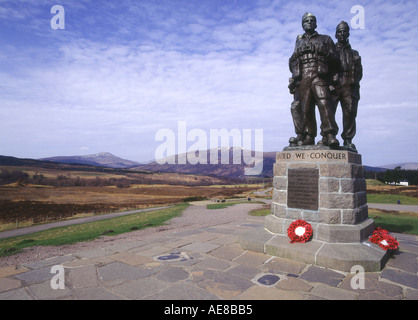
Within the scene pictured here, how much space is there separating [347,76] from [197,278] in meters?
6.31

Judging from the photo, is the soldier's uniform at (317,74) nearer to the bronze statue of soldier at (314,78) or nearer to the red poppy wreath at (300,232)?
the bronze statue of soldier at (314,78)

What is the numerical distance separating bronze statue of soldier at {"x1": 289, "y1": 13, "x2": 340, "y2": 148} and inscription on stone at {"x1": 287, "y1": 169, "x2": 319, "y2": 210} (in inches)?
36.5

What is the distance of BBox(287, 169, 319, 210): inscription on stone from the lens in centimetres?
547

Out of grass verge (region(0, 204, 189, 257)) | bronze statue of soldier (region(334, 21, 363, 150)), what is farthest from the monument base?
grass verge (region(0, 204, 189, 257))

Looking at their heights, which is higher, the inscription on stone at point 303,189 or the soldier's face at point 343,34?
the soldier's face at point 343,34

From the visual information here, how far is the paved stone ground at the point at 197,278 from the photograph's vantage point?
11.5 ft

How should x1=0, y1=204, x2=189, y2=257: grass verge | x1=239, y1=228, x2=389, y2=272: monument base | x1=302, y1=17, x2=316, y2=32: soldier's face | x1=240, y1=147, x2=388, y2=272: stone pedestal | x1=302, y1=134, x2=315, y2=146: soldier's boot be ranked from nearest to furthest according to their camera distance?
x1=239, y1=228, x2=389, y2=272: monument base, x1=240, y1=147, x2=388, y2=272: stone pedestal, x1=302, y1=17, x2=316, y2=32: soldier's face, x1=302, y1=134, x2=315, y2=146: soldier's boot, x1=0, y1=204, x2=189, y2=257: grass verge

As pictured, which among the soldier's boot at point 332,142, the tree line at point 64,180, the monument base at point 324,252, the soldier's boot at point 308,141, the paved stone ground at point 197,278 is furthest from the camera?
the tree line at point 64,180

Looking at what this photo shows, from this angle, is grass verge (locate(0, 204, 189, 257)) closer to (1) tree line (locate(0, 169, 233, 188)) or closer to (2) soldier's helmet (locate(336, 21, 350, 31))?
(2) soldier's helmet (locate(336, 21, 350, 31))

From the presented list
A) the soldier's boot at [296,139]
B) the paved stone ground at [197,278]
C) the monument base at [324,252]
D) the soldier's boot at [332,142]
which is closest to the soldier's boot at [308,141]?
the soldier's boot at [296,139]

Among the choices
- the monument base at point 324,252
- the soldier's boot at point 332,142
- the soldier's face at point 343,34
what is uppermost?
the soldier's face at point 343,34

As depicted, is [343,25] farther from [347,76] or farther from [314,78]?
[314,78]

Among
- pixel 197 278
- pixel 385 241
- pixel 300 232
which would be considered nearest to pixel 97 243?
pixel 197 278
